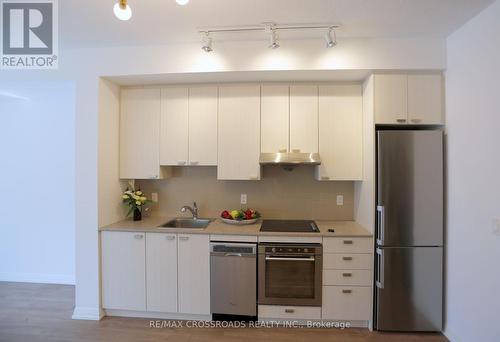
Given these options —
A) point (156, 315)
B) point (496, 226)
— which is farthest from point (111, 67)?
point (496, 226)

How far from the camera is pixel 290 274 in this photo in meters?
2.38

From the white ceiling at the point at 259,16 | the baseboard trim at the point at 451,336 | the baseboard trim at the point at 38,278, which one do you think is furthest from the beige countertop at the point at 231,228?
the white ceiling at the point at 259,16

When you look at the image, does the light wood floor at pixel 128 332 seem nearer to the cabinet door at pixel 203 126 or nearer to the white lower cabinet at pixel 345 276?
the white lower cabinet at pixel 345 276

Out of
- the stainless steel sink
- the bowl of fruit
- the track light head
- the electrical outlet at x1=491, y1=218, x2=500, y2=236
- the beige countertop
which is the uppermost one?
the track light head

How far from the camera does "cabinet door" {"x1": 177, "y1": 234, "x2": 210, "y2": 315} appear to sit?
8.02 feet

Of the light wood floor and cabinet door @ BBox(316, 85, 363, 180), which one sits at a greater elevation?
cabinet door @ BBox(316, 85, 363, 180)

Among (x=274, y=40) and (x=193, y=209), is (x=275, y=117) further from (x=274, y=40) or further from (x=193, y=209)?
(x=193, y=209)

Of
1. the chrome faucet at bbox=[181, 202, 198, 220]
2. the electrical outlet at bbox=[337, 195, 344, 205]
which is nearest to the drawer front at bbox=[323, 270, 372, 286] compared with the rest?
the electrical outlet at bbox=[337, 195, 344, 205]

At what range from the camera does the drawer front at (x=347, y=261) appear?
92.4 inches

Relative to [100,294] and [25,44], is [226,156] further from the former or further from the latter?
[25,44]

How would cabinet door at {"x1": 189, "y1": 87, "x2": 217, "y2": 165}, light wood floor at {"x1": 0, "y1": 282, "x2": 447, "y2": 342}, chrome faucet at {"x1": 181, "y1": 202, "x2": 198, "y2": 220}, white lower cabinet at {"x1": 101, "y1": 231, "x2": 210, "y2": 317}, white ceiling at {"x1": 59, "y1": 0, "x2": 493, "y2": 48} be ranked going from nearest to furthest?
white ceiling at {"x1": 59, "y1": 0, "x2": 493, "y2": 48}, light wood floor at {"x1": 0, "y1": 282, "x2": 447, "y2": 342}, white lower cabinet at {"x1": 101, "y1": 231, "x2": 210, "y2": 317}, cabinet door at {"x1": 189, "y1": 87, "x2": 217, "y2": 165}, chrome faucet at {"x1": 181, "y1": 202, "x2": 198, "y2": 220}

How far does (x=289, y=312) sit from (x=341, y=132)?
1974mm

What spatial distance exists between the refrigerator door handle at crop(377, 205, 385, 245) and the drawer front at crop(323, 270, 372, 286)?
0.35 metres

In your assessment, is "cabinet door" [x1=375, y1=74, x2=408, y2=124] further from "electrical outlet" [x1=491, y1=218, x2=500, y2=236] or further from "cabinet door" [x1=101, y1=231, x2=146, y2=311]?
"cabinet door" [x1=101, y1=231, x2=146, y2=311]
